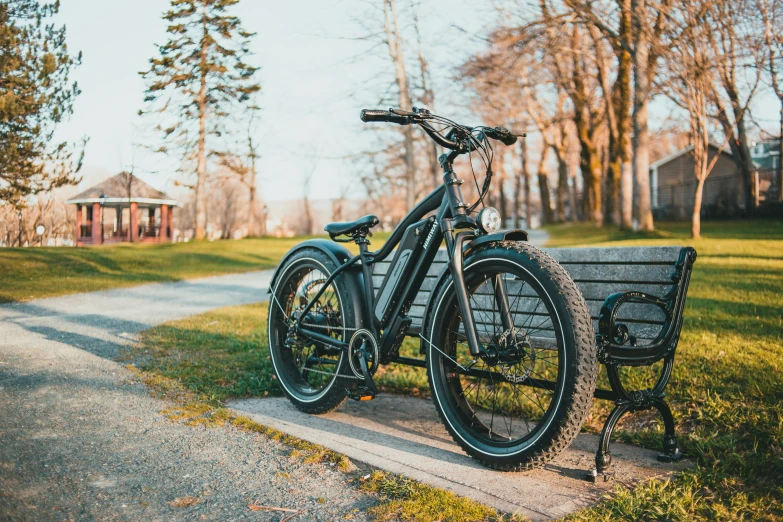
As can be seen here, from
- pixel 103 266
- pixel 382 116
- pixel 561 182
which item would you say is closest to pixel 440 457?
pixel 382 116

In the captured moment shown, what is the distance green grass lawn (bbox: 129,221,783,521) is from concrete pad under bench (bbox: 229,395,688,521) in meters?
0.16

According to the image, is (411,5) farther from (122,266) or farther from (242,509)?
(242,509)

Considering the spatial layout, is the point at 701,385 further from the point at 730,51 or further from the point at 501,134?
the point at 730,51

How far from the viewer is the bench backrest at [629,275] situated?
345 centimetres

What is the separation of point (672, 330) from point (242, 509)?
2129 mm

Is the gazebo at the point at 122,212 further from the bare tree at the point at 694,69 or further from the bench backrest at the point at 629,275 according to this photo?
the bench backrest at the point at 629,275

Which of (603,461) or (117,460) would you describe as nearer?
(603,461)

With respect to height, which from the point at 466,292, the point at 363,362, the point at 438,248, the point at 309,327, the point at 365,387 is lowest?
the point at 365,387

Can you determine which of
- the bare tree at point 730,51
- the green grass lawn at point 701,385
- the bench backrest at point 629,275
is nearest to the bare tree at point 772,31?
the bare tree at point 730,51

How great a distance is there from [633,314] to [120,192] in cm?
1957

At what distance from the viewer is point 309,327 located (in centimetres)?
424

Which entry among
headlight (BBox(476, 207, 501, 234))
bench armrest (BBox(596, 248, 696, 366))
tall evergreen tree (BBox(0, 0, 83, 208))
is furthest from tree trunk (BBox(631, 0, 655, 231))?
headlight (BBox(476, 207, 501, 234))

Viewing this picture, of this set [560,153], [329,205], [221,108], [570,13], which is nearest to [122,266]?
[221,108]

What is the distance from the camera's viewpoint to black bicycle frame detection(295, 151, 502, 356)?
3.14m
